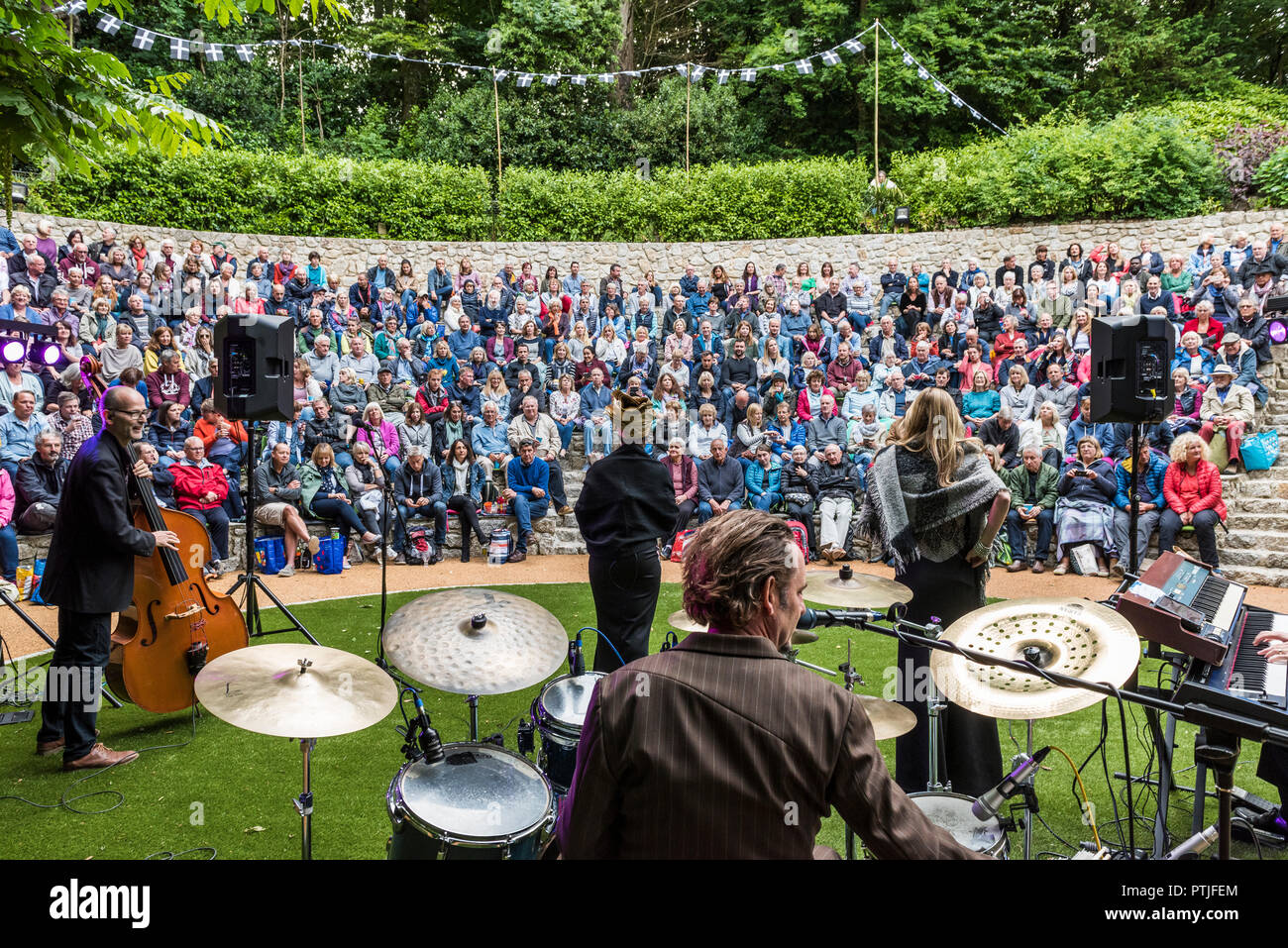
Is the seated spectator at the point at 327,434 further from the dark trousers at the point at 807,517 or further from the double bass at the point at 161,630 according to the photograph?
the double bass at the point at 161,630

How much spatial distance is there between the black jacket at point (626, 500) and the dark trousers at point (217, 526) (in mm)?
6509

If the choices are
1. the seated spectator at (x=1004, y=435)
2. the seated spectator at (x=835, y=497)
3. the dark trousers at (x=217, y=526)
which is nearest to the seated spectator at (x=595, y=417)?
the seated spectator at (x=835, y=497)

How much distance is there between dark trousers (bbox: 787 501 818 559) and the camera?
35.7 ft

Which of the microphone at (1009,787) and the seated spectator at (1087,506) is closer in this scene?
the microphone at (1009,787)

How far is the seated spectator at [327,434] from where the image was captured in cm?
1062

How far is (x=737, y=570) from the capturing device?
1752mm

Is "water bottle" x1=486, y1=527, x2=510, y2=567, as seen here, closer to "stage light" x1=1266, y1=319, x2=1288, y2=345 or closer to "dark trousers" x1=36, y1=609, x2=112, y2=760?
"dark trousers" x1=36, y1=609, x2=112, y2=760

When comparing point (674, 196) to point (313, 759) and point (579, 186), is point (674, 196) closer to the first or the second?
point (579, 186)

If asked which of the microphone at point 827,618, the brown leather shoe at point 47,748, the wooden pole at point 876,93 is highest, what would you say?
the wooden pole at point 876,93

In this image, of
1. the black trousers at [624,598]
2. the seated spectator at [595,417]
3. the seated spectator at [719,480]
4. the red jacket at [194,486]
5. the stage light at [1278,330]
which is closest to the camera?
the black trousers at [624,598]

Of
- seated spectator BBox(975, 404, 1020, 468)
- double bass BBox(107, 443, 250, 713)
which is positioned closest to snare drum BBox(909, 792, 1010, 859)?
double bass BBox(107, 443, 250, 713)

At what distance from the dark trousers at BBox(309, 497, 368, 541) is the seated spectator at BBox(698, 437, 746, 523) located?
13.5 feet

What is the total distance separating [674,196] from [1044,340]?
9.25 m

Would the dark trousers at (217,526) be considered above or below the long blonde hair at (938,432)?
below
